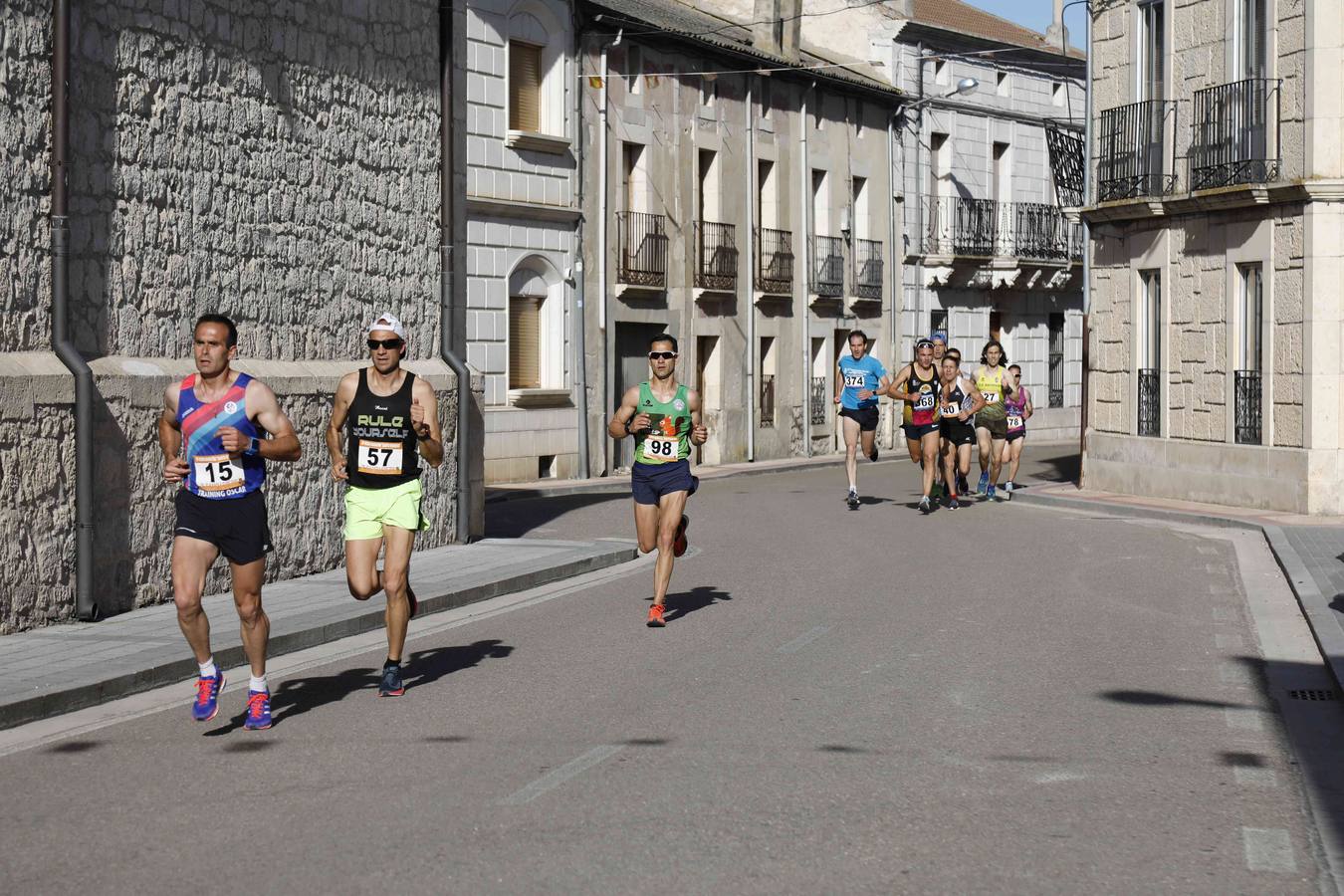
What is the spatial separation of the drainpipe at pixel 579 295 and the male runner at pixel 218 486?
2253cm

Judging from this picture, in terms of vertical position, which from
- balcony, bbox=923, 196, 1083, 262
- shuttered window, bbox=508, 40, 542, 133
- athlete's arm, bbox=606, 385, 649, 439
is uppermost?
shuttered window, bbox=508, 40, 542, 133

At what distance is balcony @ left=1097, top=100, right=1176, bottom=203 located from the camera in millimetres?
23859

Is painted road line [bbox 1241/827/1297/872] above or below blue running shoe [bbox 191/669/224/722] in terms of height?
below

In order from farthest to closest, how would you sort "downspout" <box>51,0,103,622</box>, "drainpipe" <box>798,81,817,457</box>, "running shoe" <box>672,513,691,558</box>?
"drainpipe" <box>798,81,817,457</box> → "running shoe" <box>672,513,691,558</box> → "downspout" <box>51,0,103,622</box>

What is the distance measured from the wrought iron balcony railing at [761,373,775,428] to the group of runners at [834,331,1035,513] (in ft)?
47.4

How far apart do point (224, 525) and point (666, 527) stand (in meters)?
4.35

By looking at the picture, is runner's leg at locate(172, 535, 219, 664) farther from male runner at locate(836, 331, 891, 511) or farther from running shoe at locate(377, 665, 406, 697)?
male runner at locate(836, 331, 891, 511)

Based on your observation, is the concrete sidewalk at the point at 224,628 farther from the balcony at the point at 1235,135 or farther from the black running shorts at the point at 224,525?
the balcony at the point at 1235,135

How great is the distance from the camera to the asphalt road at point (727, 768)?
19.6 feet

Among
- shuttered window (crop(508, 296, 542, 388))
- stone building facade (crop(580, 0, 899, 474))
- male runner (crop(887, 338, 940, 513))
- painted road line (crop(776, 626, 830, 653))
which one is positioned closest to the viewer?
painted road line (crop(776, 626, 830, 653))

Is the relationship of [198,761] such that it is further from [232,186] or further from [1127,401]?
[1127,401]

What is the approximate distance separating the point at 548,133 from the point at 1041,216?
18.7 metres

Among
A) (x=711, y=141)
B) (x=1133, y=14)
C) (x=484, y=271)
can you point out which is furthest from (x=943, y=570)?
(x=711, y=141)

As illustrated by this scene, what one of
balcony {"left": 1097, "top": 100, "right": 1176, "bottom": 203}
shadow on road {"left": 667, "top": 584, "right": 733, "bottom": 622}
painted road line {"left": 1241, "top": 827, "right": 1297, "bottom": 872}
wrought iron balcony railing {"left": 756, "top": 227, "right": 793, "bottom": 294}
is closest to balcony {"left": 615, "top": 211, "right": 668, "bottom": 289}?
wrought iron balcony railing {"left": 756, "top": 227, "right": 793, "bottom": 294}
